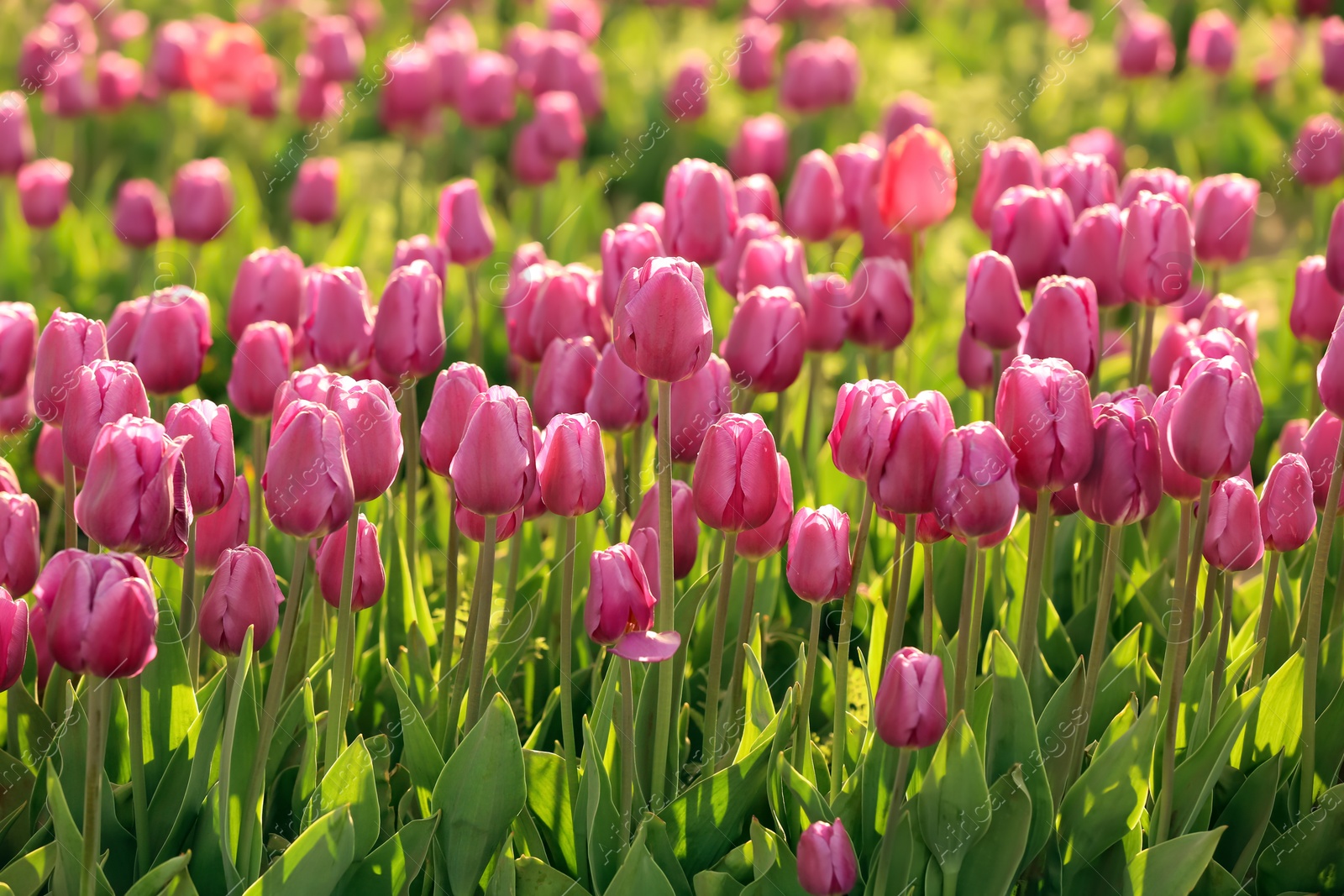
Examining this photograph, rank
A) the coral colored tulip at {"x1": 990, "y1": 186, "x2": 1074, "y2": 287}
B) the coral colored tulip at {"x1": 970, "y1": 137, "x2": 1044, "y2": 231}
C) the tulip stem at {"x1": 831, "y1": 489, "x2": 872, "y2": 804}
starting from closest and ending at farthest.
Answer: the tulip stem at {"x1": 831, "y1": 489, "x2": 872, "y2": 804}, the coral colored tulip at {"x1": 990, "y1": 186, "x2": 1074, "y2": 287}, the coral colored tulip at {"x1": 970, "y1": 137, "x2": 1044, "y2": 231}

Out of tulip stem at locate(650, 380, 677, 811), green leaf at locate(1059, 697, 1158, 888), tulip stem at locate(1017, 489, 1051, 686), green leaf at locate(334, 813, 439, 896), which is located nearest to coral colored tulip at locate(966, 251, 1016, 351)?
tulip stem at locate(1017, 489, 1051, 686)

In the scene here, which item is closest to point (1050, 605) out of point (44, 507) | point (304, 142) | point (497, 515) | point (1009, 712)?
point (1009, 712)

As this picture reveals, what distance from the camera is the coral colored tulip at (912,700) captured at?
5.48 ft

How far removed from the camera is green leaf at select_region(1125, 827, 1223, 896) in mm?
1843

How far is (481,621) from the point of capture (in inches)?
73.1

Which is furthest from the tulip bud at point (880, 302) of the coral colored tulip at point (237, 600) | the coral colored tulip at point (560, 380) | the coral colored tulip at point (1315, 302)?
the coral colored tulip at point (237, 600)

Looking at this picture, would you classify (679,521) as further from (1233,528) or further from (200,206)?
(200,206)

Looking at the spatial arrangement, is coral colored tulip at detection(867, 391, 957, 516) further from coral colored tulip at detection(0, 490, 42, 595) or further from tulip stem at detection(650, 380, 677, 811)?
coral colored tulip at detection(0, 490, 42, 595)

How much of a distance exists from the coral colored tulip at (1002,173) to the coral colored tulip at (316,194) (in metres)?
1.98

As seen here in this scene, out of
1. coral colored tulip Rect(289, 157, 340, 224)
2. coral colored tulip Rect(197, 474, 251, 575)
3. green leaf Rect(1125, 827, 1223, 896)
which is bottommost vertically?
green leaf Rect(1125, 827, 1223, 896)

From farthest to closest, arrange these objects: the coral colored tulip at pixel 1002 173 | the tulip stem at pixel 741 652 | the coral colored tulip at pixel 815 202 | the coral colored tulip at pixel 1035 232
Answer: the coral colored tulip at pixel 815 202
the coral colored tulip at pixel 1002 173
the coral colored tulip at pixel 1035 232
the tulip stem at pixel 741 652

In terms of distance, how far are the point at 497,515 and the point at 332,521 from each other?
8.9 inches

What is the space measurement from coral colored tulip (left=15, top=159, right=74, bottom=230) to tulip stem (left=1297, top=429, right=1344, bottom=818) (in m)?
3.44

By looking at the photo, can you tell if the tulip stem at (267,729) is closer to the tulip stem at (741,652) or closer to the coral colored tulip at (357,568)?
the coral colored tulip at (357,568)
